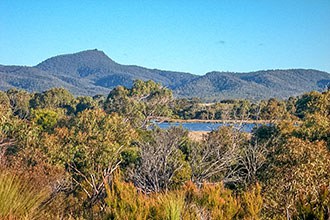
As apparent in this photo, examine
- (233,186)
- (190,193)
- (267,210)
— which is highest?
(190,193)

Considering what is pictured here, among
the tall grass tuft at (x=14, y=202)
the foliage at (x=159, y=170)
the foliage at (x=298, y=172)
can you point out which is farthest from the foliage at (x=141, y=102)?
the tall grass tuft at (x=14, y=202)

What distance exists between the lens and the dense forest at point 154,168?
5.19 meters

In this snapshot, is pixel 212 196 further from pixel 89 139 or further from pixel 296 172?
pixel 89 139

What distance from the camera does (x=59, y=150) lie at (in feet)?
75.0

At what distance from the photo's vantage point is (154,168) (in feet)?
62.4

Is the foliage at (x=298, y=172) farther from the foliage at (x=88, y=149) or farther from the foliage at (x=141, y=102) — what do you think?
the foliage at (x=141, y=102)

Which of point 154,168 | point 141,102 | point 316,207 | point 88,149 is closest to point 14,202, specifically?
point 316,207

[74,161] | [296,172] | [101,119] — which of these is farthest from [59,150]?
[296,172]

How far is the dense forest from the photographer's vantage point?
5.19 metres

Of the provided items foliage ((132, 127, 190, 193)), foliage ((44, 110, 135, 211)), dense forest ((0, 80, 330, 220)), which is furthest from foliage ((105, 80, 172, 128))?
foliage ((132, 127, 190, 193))

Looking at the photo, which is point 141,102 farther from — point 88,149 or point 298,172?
point 298,172

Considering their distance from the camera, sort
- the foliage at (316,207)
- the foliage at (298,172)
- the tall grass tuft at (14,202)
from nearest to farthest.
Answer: the tall grass tuft at (14,202), the foliage at (316,207), the foliage at (298,172)

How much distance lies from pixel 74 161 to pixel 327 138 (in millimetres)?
13745

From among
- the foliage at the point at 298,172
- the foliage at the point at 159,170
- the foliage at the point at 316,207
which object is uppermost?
the foliage at the point at 316,207
